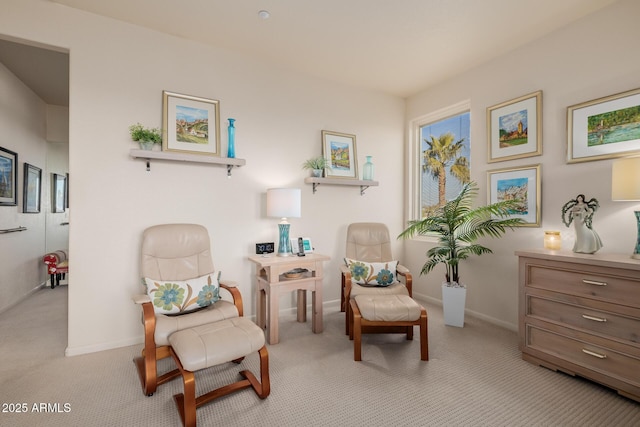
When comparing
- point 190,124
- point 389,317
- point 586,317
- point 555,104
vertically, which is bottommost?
point 389,317

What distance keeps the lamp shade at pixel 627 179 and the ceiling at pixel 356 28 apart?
1.34 metres

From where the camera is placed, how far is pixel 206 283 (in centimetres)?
230

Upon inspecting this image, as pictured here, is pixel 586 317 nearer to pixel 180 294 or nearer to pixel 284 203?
pixel 284 203

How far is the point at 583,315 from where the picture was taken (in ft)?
6.58

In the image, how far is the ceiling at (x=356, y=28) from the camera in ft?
7.64

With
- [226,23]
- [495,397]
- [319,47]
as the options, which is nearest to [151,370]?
[495,397]

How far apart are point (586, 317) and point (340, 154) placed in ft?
8.78

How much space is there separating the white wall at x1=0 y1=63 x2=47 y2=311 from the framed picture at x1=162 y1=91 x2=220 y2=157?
218cm

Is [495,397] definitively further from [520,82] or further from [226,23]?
[226,23]

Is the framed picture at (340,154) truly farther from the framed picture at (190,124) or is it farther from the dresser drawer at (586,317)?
the dresser drawer at (586,317)

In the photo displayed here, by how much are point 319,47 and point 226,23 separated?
0.89m

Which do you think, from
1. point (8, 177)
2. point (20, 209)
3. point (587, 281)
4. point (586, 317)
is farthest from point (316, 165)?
point (20, 209)

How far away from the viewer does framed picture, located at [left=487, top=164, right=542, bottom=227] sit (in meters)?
2.77

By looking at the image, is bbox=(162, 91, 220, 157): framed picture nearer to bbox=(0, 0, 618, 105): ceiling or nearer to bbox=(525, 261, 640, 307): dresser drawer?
bbox=(0, 0, 618, 105): ceiling
